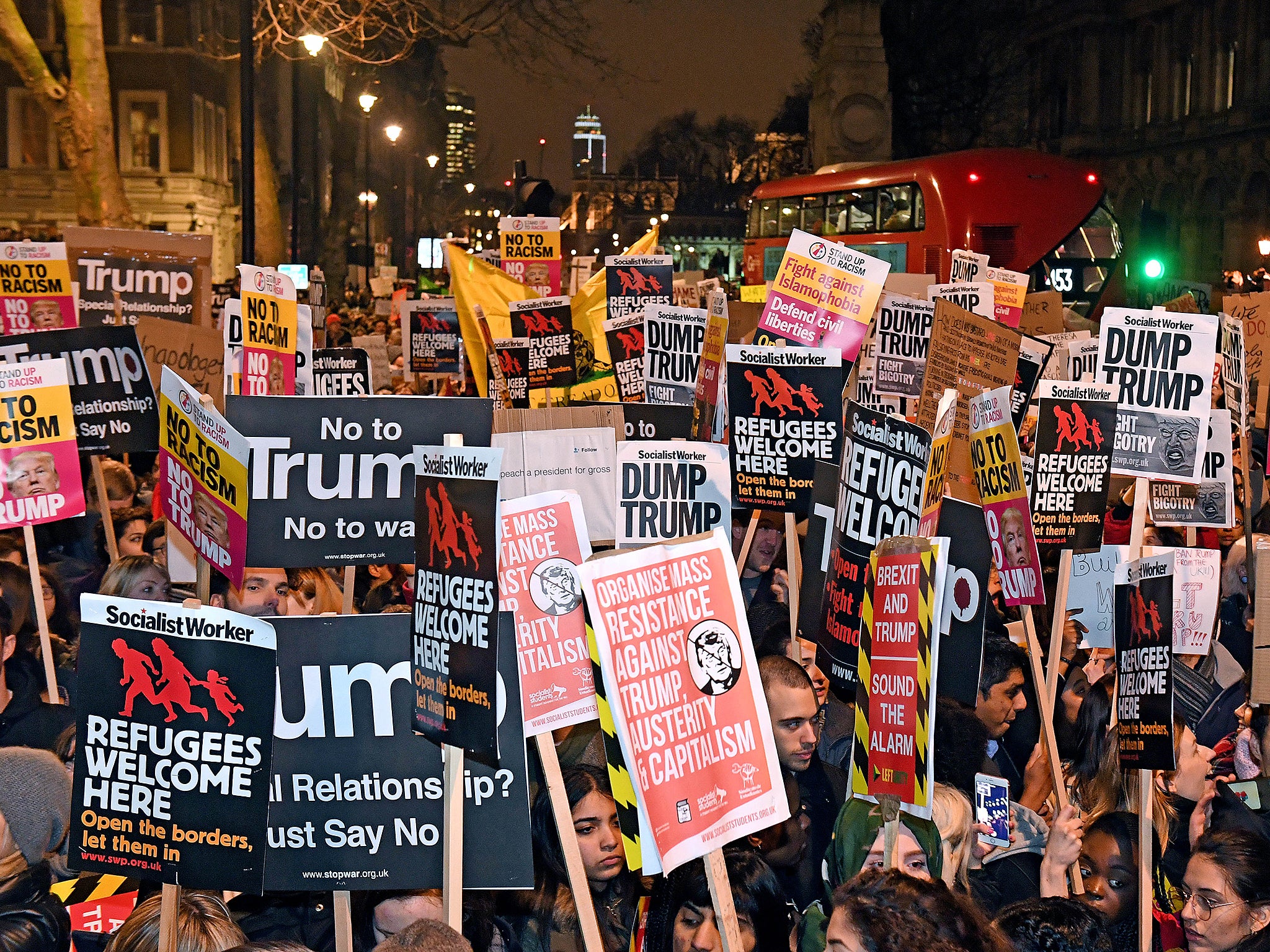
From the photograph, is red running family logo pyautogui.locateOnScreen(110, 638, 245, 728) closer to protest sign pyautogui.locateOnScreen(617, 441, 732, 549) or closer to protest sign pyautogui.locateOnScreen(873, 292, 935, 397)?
protest sign pyautogui.locateOnScreen(617, 441, 732, 549)

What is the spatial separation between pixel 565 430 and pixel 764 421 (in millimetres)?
1333

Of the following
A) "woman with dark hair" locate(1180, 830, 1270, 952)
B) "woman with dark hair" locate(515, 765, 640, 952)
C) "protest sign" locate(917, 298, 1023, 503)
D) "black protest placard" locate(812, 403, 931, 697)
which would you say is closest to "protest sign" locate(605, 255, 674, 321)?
"protest sign" locate(917, 298, 1023, 503)

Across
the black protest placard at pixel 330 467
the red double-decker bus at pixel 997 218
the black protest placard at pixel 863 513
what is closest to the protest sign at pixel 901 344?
the black protest placard at pixel 863 513

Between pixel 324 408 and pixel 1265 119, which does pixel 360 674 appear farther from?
pixel 1265 119

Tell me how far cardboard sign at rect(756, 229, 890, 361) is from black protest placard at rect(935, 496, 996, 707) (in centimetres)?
394

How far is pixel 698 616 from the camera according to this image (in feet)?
11.9

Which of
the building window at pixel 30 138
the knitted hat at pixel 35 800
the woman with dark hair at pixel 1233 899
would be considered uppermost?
the building window at pixel 30 138

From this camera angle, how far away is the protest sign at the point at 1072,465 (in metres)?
5.97

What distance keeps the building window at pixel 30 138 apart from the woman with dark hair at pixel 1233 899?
48411mm

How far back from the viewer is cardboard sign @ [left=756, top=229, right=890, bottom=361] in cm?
836

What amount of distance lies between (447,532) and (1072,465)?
11.0 feet

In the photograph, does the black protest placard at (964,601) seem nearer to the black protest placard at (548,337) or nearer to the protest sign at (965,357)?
the protest sign at (965,357)

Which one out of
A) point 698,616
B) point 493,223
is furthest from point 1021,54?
point 698,616

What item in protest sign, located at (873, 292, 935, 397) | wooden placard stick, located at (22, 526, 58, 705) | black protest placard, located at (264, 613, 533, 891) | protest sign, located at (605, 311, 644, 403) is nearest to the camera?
black protest placard, located at (264, 613, 533, 891)
